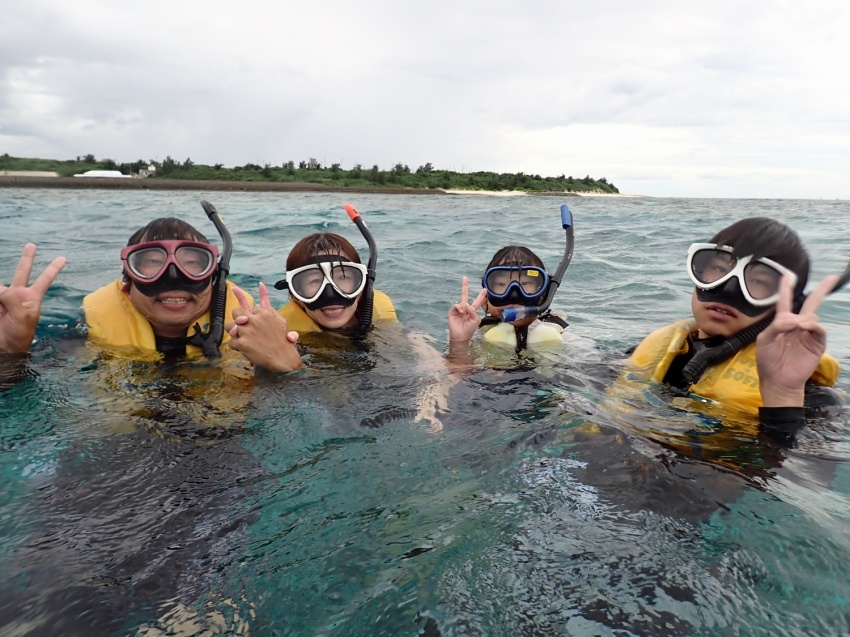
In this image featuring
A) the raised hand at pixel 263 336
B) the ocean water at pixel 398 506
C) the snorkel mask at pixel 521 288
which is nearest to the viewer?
the ocean water at pixel 398 506

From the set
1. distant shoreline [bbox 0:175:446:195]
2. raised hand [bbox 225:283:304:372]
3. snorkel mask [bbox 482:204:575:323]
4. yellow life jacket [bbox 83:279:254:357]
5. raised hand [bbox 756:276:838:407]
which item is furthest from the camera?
distant shoreline [bbox 0:175:446:195]

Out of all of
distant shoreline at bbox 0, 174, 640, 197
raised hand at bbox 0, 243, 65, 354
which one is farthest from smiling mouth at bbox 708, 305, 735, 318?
distant shoreline at bbox 0, 174, 640, 197

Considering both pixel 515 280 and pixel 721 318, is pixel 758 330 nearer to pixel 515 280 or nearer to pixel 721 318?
pixel 721 318

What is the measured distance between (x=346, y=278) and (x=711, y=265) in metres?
2.14

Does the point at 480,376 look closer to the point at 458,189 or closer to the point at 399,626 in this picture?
the point at 399,626

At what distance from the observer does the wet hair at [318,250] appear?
382cm

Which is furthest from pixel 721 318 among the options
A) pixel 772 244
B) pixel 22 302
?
pixel 22 302

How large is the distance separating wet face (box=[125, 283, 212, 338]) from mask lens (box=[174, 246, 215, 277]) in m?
0.13

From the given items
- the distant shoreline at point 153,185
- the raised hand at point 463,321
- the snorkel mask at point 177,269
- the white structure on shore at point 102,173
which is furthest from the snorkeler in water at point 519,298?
the white structure on shore at point 102,173

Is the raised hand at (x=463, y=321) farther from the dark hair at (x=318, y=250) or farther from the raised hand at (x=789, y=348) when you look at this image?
the raised hand at (x=789, y=348)

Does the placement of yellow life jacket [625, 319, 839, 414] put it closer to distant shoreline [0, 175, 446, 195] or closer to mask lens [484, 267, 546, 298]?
mask lens [484, 267, 546, 298]

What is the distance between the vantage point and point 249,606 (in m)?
1.54

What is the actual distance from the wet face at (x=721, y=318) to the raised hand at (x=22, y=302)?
3281 millimetres

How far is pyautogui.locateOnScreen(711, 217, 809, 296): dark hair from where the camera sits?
2662mm
